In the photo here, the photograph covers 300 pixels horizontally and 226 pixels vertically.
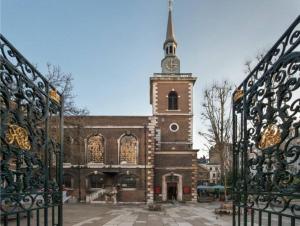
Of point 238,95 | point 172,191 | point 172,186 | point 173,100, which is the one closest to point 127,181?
point 172,186

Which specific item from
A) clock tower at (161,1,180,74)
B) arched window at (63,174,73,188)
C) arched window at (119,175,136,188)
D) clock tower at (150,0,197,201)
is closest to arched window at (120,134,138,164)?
arched window at (119,175,136,188)

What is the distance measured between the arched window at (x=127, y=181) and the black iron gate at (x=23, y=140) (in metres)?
30.8

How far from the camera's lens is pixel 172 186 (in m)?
37.7

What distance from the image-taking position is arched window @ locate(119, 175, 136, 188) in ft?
117

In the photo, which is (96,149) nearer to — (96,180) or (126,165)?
(96,180)

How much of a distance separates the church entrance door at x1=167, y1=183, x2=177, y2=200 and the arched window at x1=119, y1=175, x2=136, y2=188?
13.2 ft

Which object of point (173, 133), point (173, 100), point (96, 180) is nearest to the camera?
point (96, 180)

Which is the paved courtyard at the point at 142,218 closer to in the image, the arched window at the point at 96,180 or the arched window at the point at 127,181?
the arched window at the point at 127,181

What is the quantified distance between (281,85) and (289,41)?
486mm

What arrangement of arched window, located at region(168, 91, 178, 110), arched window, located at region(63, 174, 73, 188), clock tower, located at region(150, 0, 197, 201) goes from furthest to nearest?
arched window, located at region(168, 91, 178, 110) → clock tower, located at region(150, 0, 197, 201) → arched window, located at region(63, 174, 73, 188)

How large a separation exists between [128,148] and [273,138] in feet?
107

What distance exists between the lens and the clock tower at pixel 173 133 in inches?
1468

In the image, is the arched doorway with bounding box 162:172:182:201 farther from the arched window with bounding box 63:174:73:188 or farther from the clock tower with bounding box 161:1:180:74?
the clock tower with bounding box 161:1:180:74

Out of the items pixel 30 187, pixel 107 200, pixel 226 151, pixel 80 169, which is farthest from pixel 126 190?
pixel 30 187
